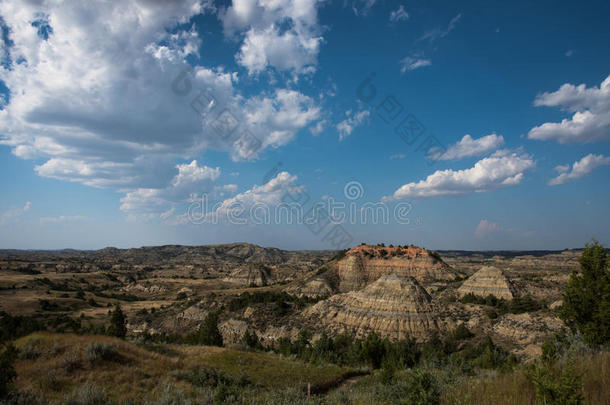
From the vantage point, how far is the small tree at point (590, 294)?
18.7 metres

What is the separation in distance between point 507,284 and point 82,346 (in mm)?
69714

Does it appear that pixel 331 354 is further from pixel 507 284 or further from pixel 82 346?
pixel 507 284

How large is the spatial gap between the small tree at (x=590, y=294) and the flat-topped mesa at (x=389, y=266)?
6042cm

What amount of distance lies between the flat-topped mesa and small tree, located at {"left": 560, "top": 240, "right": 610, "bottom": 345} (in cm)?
6042

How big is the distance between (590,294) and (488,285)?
45.8 meters

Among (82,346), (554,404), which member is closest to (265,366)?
(82,346)

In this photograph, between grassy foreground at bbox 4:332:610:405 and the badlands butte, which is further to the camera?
the badlands butte

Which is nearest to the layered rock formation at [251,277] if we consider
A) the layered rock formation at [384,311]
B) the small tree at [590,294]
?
the layered rock formation at [384,311]

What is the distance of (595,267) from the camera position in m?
20.3

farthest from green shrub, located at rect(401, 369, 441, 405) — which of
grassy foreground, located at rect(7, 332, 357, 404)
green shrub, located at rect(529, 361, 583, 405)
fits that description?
grassy foreground, located at rect(7, 332, 357, 404)

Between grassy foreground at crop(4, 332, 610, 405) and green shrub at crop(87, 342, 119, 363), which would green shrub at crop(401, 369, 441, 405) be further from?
green shrub at crop(87, 342, 119, 363)

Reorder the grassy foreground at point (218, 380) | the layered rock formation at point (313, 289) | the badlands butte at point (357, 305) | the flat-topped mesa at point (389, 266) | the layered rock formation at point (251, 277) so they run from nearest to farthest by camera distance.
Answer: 1. the grassy foreground at point (218, 380)
2. the badlands butte at point (357, 305)
3. the layered rock formation at point (313, 289)
4. the flat-topped mesa at point (389, 266)
5. the layered rock formation at point (251, 277)

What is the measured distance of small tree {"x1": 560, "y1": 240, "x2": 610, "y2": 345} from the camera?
61.4 ft

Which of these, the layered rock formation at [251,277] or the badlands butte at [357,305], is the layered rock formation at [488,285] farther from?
Result: the layered rock formation at [251,277]
